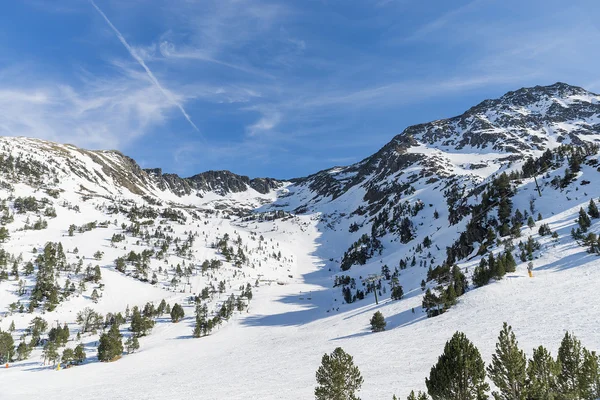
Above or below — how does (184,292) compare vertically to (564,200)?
below

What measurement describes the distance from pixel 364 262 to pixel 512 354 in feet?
454

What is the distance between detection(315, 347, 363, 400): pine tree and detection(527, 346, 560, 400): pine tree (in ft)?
25.2

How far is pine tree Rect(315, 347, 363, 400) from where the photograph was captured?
16.7m

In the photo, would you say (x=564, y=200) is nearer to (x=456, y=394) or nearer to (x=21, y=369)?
(x=456, y=394)

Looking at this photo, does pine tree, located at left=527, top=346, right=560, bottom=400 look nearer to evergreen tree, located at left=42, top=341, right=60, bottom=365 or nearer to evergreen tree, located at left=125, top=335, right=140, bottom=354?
evergreen tree, located at left=125, top=335, right=140, bottom=354

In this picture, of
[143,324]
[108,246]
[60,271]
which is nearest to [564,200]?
[143,324]

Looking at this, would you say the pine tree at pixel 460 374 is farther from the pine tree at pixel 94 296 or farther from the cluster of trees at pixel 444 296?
the pine tree at pixel 94 296

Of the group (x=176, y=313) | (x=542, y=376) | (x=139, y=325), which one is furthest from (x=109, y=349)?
(x=542, y=376)

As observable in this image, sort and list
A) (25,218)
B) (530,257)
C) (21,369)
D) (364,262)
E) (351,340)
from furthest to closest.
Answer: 1. (25,218)
2. (364,262)
3. (21,369)
4. (530,257)
5. (351,340)

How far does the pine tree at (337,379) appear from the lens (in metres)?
16.7

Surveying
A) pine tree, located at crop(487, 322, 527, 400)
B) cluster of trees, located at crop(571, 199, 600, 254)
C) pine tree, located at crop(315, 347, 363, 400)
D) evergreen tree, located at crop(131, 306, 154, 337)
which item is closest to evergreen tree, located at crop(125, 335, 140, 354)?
evergreen tree, located at crop(131, 306, 154, 337)

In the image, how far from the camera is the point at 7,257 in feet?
392

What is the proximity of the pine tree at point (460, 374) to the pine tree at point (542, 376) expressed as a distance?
5.05ft

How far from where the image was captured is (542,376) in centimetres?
1302
